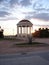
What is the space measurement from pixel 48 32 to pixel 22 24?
679 cm

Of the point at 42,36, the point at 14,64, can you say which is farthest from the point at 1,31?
the point at 14,64

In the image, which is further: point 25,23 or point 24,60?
point 25,23

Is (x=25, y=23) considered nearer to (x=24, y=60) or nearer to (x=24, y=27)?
(x=24, y=27)

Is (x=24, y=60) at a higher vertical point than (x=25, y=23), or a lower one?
lower

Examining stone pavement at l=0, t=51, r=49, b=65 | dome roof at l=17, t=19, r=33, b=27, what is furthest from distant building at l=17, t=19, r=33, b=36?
stone pavement at l=0, t=51, r=49, b=65

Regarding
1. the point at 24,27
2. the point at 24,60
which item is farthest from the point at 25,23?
the point at 24,60

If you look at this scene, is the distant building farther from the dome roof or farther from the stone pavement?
the stone pavement

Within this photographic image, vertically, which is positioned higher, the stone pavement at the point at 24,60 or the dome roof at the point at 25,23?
the dome roof at the point at 25,23

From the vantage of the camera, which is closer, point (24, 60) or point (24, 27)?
point (24, 60)

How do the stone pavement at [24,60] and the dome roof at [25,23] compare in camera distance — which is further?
the dome roof at [25,23]

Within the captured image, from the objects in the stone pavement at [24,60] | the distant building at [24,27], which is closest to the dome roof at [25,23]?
the distant building at [24,27]

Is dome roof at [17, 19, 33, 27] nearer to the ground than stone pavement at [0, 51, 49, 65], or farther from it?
farther from it

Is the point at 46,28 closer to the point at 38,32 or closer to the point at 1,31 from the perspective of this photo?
the point at 38,32

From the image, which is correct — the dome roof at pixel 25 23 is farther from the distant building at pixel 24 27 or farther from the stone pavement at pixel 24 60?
the stone pavement at pixel 24 60
